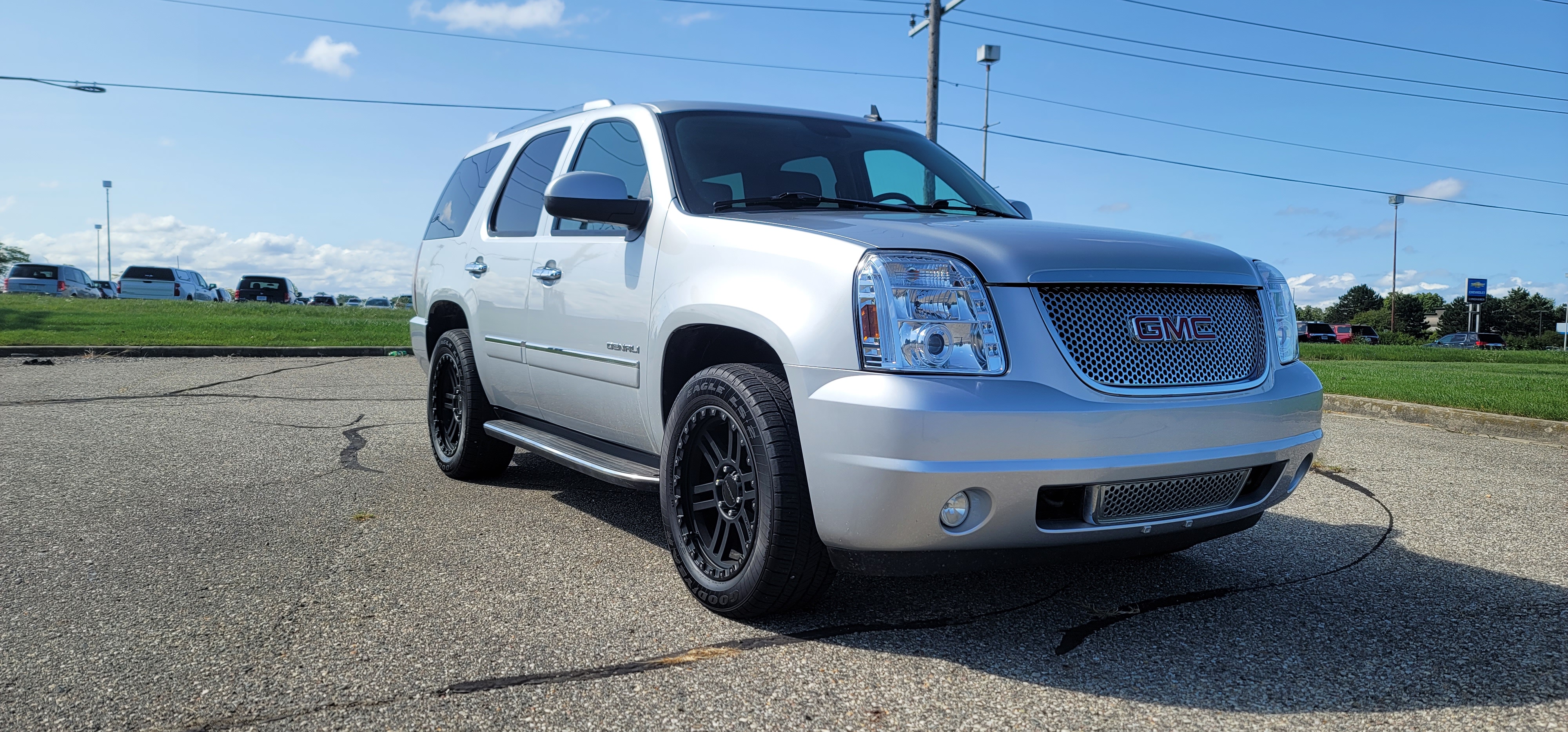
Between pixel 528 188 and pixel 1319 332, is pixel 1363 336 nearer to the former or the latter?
pixel 1319 332

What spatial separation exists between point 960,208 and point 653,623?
7.10ft

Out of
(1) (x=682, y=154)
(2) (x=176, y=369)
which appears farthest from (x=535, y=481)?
(2) (x=176, y=369)

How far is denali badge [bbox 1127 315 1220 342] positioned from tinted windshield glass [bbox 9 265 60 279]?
40.9 metres

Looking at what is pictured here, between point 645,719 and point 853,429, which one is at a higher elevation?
point 853,429

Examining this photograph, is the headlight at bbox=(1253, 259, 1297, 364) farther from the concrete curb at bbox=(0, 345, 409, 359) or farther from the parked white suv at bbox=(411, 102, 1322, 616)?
the concrete curb at bbox=(0, 345, 409, 359)

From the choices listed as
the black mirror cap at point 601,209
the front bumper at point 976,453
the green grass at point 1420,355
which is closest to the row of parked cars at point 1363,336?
the green grass at point 1420,355

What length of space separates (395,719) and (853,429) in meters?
1.33

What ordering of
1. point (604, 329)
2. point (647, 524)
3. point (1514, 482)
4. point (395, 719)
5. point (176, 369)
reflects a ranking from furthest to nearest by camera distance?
point (176, 369) → point (1514, 482) → point (647, 524) → point (604, 329) → point (395, 719)

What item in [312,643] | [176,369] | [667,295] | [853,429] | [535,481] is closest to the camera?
[853,429]

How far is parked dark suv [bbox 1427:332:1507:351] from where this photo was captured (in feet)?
196

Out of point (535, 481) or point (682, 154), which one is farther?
point (535, 481)

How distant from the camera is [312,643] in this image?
10.0 ft

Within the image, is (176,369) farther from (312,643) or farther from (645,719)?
(645,719)

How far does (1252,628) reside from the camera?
330 cm
